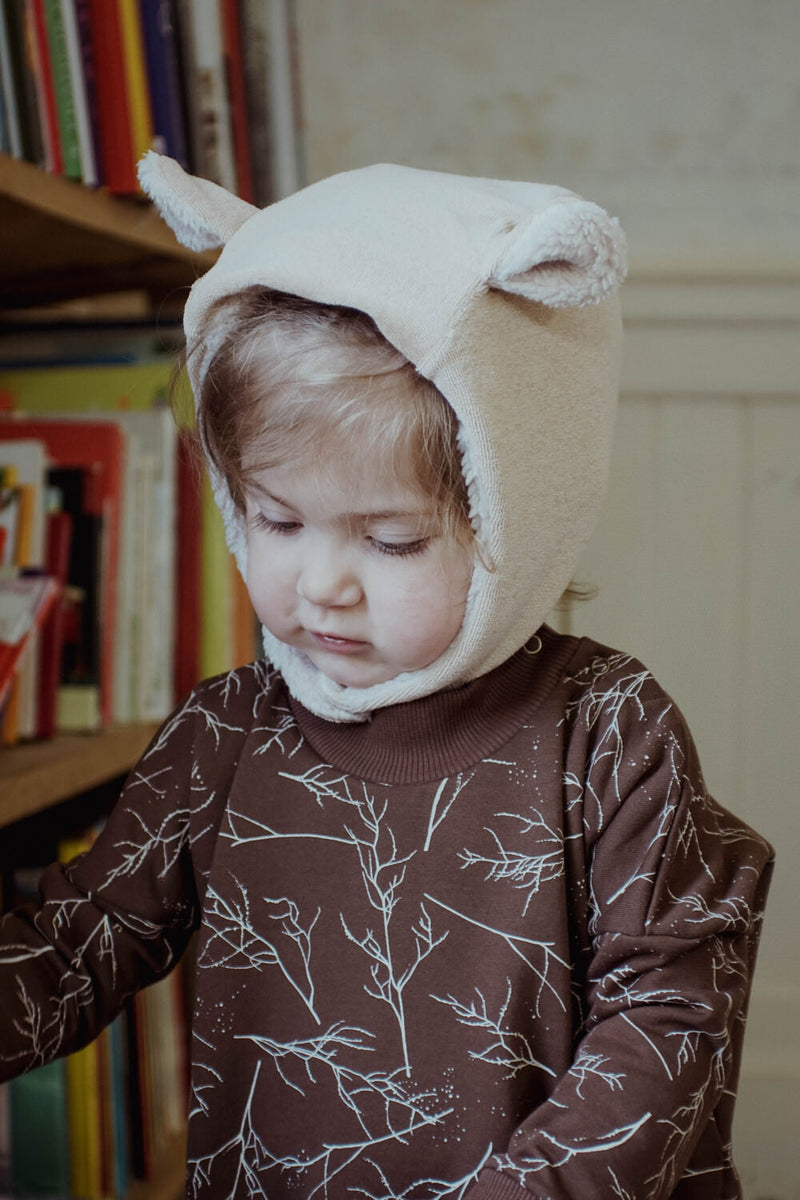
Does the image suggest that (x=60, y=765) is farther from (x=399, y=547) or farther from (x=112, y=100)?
(x=112, y=100)

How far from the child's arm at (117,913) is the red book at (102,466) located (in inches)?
10.9

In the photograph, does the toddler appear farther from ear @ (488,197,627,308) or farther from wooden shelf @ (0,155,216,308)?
wooden shelf @ (0,155,216,308)

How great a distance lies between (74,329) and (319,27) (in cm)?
44

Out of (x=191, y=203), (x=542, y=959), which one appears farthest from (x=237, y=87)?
(x=542, y=959)

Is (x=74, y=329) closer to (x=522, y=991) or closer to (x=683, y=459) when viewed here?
(x=683, y=459)

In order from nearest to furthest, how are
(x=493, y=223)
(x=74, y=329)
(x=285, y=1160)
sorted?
(x=493, y=223) → (x=285, y=1160) → (x=74, y=329)

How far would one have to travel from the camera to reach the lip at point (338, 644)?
64 cm

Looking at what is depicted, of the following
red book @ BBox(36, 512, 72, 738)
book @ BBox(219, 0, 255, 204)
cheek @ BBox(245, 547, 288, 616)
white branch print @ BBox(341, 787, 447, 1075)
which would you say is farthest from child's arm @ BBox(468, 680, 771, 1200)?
book @ BBox(219, 0, 255, 204)

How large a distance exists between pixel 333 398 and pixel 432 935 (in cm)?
33

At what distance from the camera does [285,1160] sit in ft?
2.23

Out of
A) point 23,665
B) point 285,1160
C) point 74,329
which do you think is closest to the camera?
point 285,1160

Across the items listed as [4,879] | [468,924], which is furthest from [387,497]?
[4,879]

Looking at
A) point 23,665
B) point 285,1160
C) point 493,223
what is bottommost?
point 285,1160

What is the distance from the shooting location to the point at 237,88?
1.11 metres
